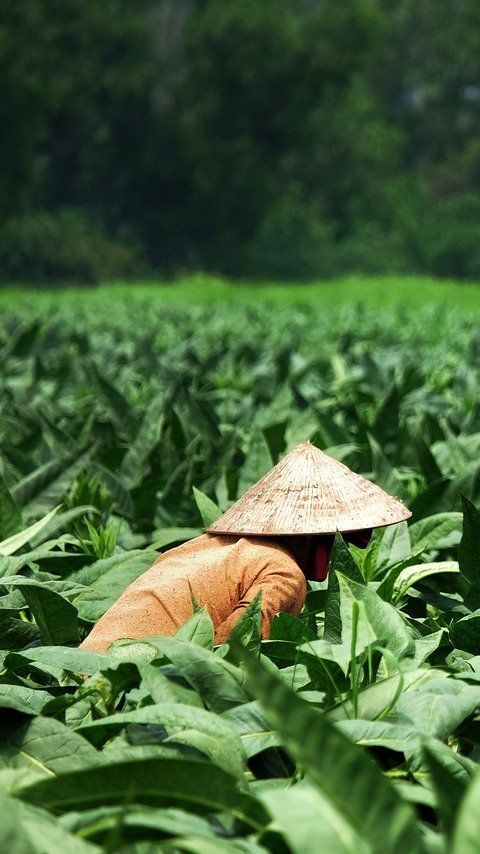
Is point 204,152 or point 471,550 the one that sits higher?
point 204,152

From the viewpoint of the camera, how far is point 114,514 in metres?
3.06

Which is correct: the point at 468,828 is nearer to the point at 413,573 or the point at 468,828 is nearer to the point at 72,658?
the point at 72,658

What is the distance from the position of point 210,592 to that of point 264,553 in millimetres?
110

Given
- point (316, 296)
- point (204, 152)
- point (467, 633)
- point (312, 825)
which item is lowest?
point (467, 633)

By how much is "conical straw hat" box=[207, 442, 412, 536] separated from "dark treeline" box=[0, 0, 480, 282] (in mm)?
39159

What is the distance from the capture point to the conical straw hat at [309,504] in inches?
82.0

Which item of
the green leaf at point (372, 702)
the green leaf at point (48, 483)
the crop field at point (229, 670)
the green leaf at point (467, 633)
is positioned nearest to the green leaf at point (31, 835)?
the crop field at point (229, 670)

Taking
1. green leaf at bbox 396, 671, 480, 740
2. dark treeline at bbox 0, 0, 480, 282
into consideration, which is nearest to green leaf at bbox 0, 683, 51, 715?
green leaf at bbox 396, 671, 480, 740

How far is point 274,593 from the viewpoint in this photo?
6.46 ft

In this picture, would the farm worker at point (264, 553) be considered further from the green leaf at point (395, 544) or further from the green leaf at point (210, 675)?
the green leaf at point (210, 675)

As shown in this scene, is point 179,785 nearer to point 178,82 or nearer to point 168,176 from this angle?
point 168,176

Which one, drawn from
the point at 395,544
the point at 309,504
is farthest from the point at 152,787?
the point at 395,544

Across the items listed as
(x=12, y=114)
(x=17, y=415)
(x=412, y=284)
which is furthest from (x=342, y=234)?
(x=17, y=415)

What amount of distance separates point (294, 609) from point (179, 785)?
2.70ft
